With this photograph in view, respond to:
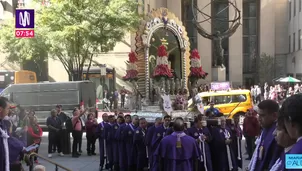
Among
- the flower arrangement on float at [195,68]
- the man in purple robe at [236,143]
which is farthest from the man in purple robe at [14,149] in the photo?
the flower arrangement on float at [195,68]

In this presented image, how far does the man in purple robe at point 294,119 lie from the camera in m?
2.60

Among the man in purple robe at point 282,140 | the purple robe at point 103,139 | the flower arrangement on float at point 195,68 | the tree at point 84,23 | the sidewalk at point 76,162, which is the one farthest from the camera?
the tree at point 84,23

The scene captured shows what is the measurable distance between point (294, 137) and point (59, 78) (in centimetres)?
3133

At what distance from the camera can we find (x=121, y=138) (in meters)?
10.5

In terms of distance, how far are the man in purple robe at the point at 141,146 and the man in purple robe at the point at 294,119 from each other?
7.47 m

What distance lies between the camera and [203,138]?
28.3 feet

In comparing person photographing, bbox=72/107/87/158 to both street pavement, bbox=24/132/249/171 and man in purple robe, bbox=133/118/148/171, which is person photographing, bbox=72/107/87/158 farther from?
man in purple robe, bbox=133/118/148/171

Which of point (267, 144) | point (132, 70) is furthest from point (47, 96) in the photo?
point (267, 144)

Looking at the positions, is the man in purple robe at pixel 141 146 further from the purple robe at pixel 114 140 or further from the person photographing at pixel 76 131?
the person photographing at pixel 76 131

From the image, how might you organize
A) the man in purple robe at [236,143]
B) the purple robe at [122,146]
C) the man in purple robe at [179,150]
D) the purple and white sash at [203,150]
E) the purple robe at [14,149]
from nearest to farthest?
the purple robe at [14,149], the man in purple robe at [179,150], the purple and white sash at [203,150], the man in purple robe at [236,143], the purple robe at [122,146]

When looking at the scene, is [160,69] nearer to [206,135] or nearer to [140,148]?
Result: [140,148]

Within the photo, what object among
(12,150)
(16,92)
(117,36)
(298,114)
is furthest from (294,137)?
(117,36)

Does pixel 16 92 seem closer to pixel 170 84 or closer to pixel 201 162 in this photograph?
pixel 170 84

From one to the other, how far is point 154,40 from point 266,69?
30552 millimetres
